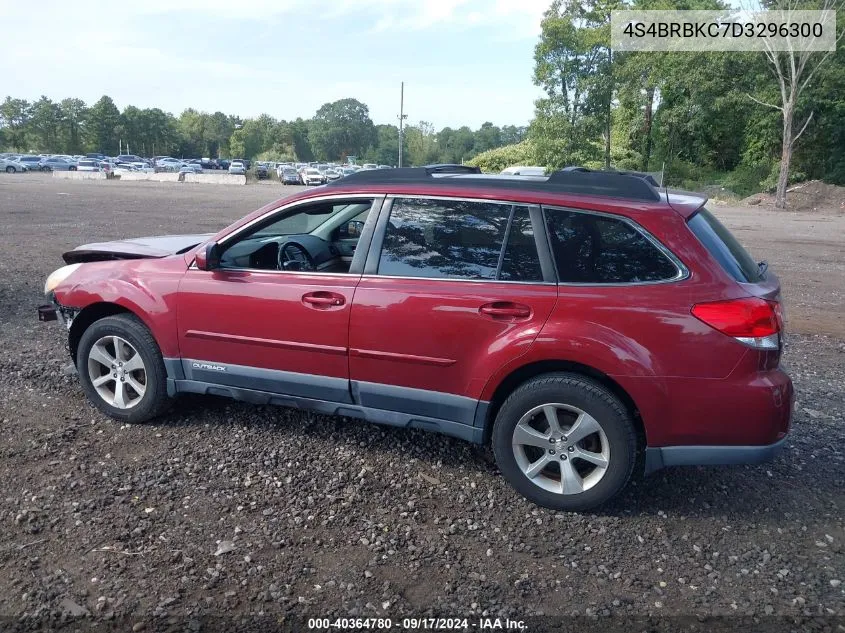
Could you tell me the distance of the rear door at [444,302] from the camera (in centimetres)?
385

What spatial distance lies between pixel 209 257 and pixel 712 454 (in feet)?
10.3

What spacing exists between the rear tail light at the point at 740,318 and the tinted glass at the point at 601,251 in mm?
250

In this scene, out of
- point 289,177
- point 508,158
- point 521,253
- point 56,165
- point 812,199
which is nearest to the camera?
point 521,253

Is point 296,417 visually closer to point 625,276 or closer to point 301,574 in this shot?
point 301,574

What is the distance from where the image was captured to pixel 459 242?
4098 millimetres

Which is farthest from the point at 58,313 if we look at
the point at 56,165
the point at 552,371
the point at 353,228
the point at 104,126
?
the point at 104,126

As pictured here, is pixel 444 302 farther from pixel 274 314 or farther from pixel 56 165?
pixel 56 165

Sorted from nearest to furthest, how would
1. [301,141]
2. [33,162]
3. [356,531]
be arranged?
1. [356,531]
2. [33,162]
3. [301,141]

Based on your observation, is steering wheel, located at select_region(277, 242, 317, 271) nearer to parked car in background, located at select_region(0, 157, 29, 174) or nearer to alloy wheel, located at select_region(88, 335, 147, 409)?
alloy wheel, located at select_region(88, 335, 147, 409)

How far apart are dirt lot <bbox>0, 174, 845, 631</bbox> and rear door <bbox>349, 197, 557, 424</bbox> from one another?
0.58m

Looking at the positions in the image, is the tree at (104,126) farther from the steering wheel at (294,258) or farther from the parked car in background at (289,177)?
the steering wheel at (294,258)

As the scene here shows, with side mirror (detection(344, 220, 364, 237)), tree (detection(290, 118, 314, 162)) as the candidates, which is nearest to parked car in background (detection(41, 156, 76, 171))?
tree (detection(290, 118, 314, 162))

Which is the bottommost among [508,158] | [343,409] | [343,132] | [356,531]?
[356,531]

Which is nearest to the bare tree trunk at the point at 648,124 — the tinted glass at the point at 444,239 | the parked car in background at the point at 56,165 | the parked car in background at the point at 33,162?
the tinted glass at the point at 444,239
